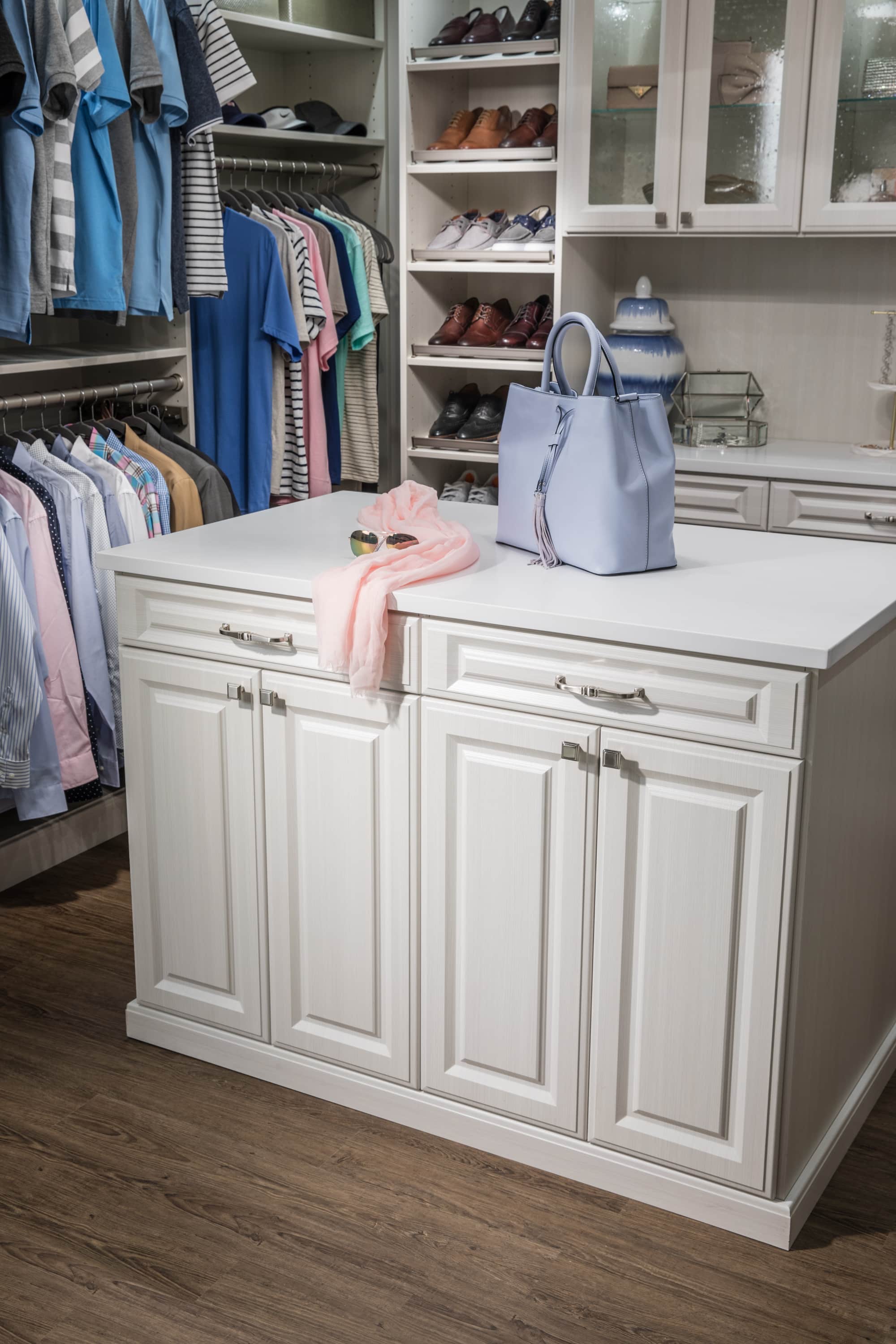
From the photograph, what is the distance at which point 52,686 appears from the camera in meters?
3.03

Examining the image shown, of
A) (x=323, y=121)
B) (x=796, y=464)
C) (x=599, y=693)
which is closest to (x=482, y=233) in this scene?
(x=323, y=121)

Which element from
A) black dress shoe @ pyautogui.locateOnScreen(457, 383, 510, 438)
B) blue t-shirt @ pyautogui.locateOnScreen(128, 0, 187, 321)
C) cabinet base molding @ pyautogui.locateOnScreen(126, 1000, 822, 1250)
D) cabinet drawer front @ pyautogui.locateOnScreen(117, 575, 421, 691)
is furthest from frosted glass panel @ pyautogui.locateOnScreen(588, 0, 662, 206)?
cabinet base molding @ pyautogui.locateOnScreen(126, 1000, 822, 1250)

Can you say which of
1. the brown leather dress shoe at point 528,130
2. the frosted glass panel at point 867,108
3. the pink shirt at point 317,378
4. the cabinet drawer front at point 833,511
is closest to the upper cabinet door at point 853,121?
the frosted glass panel at point 867,108

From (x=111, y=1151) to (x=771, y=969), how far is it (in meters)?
1.13

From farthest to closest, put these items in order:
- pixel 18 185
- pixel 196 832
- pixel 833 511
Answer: pixel 833 511 → pixel 18 185 → pixel 196 832

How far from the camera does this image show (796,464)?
3555 millimetres

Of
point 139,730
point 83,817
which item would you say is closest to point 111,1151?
point 139,730

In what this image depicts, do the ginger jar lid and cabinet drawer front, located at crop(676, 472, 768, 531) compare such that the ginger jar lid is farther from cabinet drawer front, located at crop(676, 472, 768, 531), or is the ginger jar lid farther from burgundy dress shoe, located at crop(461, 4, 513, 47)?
burgundy dress shoe, located at crop(461, 4, 513, 47)

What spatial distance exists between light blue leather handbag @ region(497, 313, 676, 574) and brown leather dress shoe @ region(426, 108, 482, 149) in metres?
2.07

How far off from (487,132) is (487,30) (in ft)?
0.90

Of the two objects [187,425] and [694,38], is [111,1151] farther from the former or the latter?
[694,38]

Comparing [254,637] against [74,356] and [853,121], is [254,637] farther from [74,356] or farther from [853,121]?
[853,121]

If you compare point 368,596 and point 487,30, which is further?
point 487,30

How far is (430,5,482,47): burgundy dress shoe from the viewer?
3.83 meters
